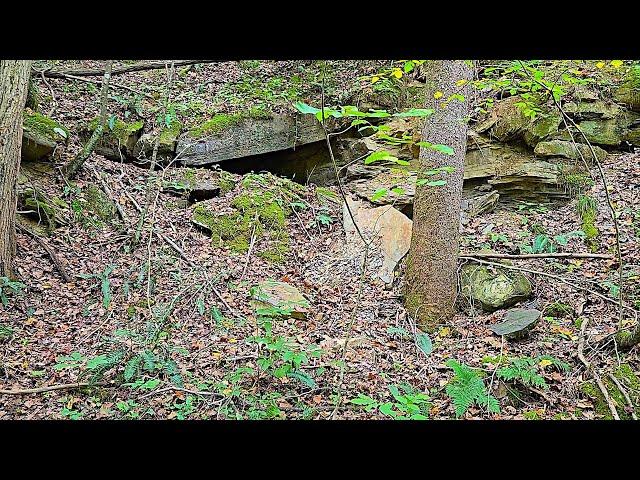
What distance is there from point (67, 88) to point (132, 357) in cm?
558

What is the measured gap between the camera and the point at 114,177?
7387mm

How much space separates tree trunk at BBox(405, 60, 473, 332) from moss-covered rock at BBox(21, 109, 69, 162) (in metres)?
5.01

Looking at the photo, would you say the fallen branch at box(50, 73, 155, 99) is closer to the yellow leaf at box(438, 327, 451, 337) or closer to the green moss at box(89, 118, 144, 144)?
the green moss at box(89, 118, 144, 144)

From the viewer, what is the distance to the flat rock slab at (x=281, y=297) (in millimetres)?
5691

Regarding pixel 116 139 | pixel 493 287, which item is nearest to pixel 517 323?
pixel 493 287

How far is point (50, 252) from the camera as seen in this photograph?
595 centimetres

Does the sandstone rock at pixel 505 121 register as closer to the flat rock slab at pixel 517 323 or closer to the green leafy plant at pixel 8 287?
the flat rock slab at pixel 517 323

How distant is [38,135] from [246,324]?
405 cm

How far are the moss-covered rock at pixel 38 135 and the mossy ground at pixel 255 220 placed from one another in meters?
2.13

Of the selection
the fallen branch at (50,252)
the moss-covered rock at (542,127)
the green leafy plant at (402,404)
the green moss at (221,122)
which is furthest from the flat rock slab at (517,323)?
the green moss at (221,122)

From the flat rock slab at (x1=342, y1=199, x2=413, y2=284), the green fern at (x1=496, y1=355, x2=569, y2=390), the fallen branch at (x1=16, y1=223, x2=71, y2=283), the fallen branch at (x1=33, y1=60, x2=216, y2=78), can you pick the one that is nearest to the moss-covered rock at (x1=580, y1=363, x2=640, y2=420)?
the green fern at (x1=496, y1=355, x2=569, y2=390)

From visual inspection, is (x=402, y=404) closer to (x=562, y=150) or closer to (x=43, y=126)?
(x=562, y=150)
